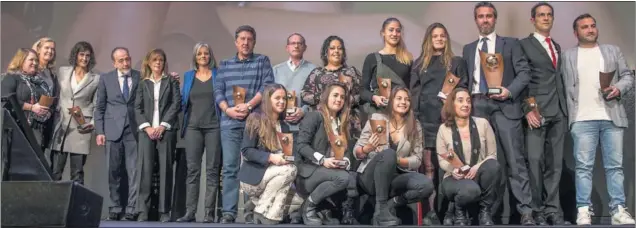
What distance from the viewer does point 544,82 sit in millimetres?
5430

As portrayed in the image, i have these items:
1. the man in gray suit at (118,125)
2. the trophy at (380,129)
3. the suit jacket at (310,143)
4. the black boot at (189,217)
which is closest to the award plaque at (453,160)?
the trophy at (380,129)

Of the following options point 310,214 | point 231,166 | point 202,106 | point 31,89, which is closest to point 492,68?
point 310,214

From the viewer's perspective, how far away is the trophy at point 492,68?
5383 millimetres

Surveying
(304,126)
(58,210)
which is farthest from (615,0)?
(58,210)

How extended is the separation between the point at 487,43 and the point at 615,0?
1.41 m

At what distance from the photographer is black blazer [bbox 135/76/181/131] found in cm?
569

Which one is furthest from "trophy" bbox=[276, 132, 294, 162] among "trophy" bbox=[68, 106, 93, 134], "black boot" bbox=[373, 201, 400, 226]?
"trophy" bbox=[68, 106, 93, 134]

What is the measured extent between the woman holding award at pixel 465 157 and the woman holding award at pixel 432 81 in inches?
7.0

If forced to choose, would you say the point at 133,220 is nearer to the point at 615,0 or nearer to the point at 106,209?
the point at 106,209

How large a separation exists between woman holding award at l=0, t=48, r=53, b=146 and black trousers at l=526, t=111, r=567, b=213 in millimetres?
3246

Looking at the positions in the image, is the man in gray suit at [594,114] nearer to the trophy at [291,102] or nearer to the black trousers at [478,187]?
the black trousers at [478,187]

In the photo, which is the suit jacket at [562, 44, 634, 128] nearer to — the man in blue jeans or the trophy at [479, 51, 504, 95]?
the trophy at [479, 51, 504, 95]

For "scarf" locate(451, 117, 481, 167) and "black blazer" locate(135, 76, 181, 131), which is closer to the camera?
"scarf" locate(451, 117, 481, 167)

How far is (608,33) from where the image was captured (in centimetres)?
626
